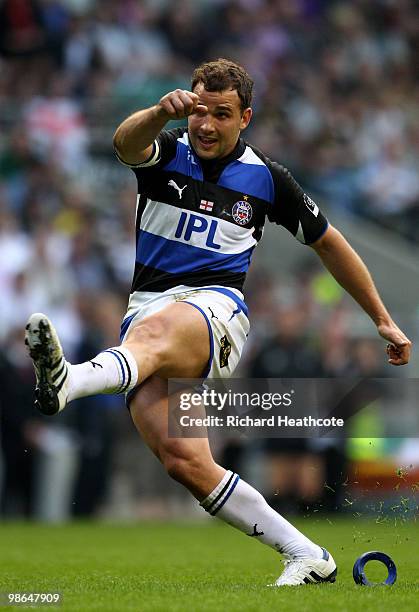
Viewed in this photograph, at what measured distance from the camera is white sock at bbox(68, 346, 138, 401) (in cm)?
502

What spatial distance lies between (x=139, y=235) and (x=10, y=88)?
10676 mm

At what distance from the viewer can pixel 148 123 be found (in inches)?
208

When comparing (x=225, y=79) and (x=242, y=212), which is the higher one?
(x=225, y=79)

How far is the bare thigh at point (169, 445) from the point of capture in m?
5.51

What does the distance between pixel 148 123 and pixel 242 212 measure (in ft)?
2.75

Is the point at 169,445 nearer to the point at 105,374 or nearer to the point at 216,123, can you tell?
the point at 105,374

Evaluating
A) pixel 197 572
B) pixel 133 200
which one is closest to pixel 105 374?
pixel 197 572

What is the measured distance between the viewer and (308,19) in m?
18.8

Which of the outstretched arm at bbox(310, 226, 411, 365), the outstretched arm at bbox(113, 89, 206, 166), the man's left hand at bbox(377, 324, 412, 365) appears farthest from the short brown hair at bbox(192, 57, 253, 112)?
the man's left hand at bbox(377, 324, 412, 365)

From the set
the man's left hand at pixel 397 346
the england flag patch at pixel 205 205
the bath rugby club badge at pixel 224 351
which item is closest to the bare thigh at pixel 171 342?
the bath rugby club badge at pixel 224 351

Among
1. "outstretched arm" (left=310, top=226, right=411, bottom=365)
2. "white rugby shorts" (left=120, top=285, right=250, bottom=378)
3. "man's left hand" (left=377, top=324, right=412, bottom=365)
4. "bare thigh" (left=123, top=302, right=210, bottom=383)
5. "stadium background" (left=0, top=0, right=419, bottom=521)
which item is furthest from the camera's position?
"stadium background" (left=0, top=0, right=419, bottom=521)

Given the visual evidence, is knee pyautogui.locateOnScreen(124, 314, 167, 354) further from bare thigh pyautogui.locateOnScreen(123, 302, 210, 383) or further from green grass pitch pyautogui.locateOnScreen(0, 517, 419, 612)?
green grass pitch pyautogui.locateOnScreen(0, 517, 419, 612)

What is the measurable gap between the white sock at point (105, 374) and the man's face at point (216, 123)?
119 cm

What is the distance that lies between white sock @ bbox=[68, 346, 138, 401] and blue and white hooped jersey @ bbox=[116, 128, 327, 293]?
26.9 inches
